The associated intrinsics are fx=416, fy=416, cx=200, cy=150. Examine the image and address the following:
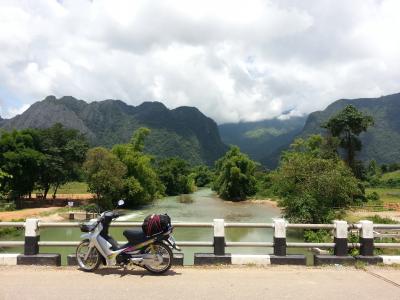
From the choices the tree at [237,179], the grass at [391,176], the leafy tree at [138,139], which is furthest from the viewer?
the grass at [391,176]

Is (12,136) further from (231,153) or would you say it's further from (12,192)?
(231,153)

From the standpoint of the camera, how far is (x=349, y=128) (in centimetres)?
6500

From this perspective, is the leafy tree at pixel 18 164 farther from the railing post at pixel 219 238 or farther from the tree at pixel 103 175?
the railing post at pixel 219 238

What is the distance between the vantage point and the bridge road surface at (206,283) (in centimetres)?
675

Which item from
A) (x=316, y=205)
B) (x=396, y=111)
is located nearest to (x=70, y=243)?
(x=316, y=205)

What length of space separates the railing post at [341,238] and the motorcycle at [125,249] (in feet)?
12.0

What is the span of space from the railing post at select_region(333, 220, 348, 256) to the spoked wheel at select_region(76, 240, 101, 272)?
5195 millimetres

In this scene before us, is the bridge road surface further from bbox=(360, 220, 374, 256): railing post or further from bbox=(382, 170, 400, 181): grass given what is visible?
bbox=(382, 170, 400, 181): grass

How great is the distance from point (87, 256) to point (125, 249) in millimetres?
860

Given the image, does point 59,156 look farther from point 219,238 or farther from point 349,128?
point 219,238

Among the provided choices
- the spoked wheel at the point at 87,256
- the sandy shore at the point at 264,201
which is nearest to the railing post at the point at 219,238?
the spoked wheel at the point at 87,256

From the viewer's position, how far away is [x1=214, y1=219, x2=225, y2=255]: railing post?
917cm

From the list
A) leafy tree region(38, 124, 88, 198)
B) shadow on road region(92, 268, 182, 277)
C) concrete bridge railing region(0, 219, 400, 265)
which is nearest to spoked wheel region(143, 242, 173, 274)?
shadow on road region(92, 268, 182, 277)

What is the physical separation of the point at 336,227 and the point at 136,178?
54460 millimetres
